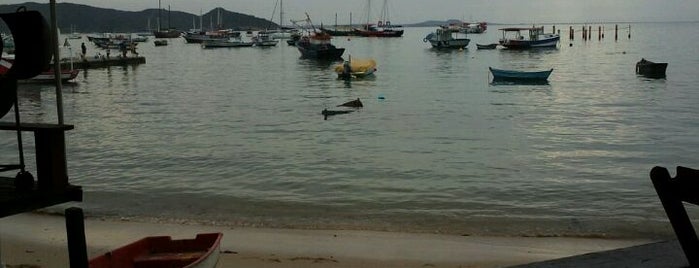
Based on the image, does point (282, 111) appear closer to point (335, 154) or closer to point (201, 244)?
point (335, 154)

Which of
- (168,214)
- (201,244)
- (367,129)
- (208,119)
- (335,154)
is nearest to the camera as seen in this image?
(201,244)

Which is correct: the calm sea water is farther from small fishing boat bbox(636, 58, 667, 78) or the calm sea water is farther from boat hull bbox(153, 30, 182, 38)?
boat hull bbox(153, 30, 182, 38)

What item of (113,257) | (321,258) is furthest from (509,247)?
(113,257)

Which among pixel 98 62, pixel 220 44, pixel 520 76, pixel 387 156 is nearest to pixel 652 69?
pixel 520 76

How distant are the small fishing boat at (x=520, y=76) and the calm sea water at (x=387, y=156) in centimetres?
339

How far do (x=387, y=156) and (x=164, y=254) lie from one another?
11482 millimetres

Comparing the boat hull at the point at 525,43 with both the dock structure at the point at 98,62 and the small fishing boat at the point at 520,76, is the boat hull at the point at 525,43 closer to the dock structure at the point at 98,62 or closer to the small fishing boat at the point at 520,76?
the small fishing boat at the point at 520,76

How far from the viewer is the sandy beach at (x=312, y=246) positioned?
8.34 meters

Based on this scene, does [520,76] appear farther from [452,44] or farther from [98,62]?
[452,44]

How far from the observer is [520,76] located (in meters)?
43.5

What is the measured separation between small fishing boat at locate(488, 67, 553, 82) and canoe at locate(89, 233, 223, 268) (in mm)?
38843

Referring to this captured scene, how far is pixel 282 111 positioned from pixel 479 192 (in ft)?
58.5

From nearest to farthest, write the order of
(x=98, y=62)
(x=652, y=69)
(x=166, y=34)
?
(x=652, y=69), (x=98, y=62), (x=166, y=34)

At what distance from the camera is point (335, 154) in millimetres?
18375
